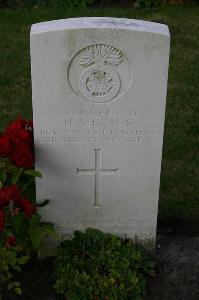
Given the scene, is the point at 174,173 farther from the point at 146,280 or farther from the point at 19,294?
the point at 19,294

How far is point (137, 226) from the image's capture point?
396cm

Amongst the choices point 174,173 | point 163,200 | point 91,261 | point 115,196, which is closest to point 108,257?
point 91,261

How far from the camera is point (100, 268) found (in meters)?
3.71

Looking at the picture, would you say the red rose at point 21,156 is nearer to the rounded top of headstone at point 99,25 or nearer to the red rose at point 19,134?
the red rose at point 19,134

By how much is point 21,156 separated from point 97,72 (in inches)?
27.7

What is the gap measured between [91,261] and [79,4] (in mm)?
5748

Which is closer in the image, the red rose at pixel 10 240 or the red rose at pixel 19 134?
the red rose at pixel 10 240

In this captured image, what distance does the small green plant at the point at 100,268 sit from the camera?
3.61m

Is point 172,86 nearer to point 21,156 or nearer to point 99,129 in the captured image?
point 99,129

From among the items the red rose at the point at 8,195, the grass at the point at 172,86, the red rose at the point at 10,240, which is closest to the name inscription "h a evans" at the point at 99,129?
the red rose at the point at 8,195

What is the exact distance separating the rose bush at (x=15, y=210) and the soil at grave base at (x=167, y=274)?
0.15 metres

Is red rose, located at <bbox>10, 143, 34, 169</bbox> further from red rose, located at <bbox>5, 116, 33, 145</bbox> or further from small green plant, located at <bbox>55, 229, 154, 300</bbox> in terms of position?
small green plant, located at <bbox>55, 229, 154, 300</bbox>

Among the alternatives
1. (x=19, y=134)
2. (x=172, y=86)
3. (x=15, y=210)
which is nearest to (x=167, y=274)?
(x=15, y=210)

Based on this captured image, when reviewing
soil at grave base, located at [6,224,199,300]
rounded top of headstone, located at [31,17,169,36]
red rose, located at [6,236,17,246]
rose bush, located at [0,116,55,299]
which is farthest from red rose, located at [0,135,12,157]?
soil at grave base, located at [6,224,199,300]
